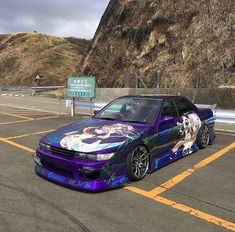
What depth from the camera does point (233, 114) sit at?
13383 mm

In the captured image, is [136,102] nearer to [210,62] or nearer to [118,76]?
[210,62]

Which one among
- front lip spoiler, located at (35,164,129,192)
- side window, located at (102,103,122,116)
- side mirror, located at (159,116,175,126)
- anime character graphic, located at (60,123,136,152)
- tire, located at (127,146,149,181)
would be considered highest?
side window, located at (102,103,122,116)

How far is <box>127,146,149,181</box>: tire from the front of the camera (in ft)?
20.5

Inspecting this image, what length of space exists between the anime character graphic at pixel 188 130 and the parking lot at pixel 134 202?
0.30 meters

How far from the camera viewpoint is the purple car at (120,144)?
19.4 feet

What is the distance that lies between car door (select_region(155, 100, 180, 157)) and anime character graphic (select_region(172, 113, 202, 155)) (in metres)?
0.17

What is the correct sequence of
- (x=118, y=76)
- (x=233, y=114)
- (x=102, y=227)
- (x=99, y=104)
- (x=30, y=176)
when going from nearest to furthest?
(x=102, y=227) → (x=30, y=176) → (x=233, y=114) → (x=99, y=104) → (x=118, y=76)

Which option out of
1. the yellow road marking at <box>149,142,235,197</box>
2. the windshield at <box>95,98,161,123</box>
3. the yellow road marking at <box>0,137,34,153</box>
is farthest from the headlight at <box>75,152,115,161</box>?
the yellow road marking at <box>0,137,34,153</box>

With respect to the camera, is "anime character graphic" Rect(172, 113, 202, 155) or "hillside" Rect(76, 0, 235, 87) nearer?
"anime character graphic" Rect(172, 113, 202, 155)

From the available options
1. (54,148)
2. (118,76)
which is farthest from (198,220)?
(118,76)

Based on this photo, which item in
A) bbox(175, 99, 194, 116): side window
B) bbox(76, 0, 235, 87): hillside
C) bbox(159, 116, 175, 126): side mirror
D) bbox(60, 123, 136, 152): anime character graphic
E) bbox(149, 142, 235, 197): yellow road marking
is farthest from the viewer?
bbox(76, 0, 235, 87): hillside

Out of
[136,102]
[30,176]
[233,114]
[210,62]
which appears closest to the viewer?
[30,176]

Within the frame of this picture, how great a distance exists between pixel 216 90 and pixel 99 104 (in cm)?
541

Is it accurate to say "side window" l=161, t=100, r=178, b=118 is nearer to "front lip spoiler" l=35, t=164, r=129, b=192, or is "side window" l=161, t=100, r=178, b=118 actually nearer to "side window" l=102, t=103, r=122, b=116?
"side window" l=102, t=103, r=122, b=116
